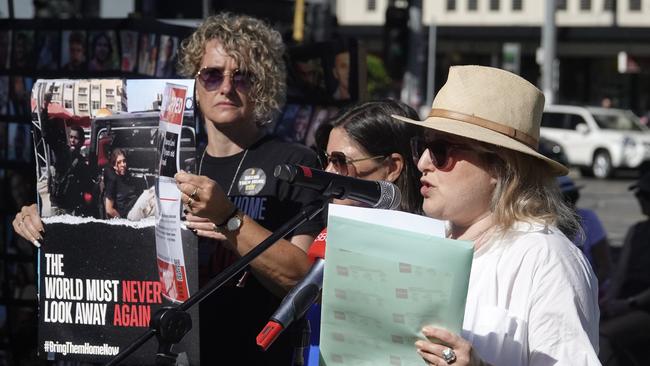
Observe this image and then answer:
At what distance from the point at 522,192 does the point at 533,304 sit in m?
0.29

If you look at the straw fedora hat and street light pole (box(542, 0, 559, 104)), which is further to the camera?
street light pole (box(542, 0, 559, 104))

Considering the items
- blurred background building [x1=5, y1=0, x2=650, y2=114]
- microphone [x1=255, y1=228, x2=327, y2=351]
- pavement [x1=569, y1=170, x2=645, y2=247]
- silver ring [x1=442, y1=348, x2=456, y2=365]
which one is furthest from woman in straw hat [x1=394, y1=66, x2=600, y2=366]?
blurred background building [x1=5, y1=0, x2=650, y2=114]

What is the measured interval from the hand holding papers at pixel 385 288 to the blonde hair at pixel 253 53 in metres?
1.18

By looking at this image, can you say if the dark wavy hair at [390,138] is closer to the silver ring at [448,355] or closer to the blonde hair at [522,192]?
the blonde hair at [522,192]

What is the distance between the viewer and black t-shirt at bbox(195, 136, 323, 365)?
307 centimetres

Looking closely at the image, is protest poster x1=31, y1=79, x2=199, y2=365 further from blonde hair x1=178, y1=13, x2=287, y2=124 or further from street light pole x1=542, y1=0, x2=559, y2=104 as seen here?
street light pole x1=542, y1=0, x2=559, y2=104

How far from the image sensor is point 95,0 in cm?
595

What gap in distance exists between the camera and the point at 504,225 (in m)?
2.31

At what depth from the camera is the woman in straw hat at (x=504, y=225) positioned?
216cm

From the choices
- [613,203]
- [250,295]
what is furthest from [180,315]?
[613,203]

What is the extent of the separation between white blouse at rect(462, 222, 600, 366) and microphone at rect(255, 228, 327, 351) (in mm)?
327

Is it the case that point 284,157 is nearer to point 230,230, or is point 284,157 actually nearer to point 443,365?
point 230,230

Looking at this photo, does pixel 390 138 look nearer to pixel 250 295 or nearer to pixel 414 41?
pixel 250 295

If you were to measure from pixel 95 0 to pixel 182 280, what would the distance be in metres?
3.51
